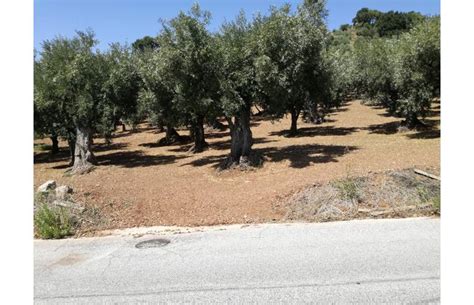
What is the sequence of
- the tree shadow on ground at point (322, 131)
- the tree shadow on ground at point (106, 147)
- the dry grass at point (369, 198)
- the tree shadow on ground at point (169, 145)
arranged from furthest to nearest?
the tree shadow on ground at point (169, 145)
the tree shadow on ground at point (106, 147)
the tree shadow on ground at point (322, 131)
the dry grass at point (369, 198)

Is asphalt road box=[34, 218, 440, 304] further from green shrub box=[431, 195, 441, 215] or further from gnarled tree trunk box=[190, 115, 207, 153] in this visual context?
gnarled tree trunk box=[190, 115, 207, 153]

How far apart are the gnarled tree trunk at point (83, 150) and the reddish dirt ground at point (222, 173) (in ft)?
2.08

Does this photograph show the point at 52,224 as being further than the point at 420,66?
No

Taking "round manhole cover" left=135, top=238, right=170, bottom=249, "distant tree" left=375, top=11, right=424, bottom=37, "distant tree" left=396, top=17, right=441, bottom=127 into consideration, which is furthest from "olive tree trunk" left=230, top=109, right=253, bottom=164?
"distant tree" left=375, top=11, right=424, bottom=37

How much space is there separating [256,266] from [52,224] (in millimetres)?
4708

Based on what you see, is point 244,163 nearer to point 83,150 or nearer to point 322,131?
point 83,150

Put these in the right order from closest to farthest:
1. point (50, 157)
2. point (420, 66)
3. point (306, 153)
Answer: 1. point (306, 153)
2. point (420, 66)
3. point (50, 157)

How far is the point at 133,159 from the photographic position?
72.4ft

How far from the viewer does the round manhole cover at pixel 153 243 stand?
6950 mm

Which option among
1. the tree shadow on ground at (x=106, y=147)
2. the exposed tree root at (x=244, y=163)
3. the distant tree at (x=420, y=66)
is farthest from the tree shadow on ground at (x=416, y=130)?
the tree shadow on ground at (x=106, y=147)

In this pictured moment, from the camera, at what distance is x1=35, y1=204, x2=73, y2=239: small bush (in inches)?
312

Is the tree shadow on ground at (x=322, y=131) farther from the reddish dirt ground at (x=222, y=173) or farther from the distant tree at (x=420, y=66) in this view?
the distant tree at (x=420, y=66)

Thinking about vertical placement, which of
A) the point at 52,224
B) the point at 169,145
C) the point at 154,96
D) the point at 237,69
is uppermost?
the point at 237,69

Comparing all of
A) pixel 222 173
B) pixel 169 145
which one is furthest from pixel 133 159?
pixel 222 173
